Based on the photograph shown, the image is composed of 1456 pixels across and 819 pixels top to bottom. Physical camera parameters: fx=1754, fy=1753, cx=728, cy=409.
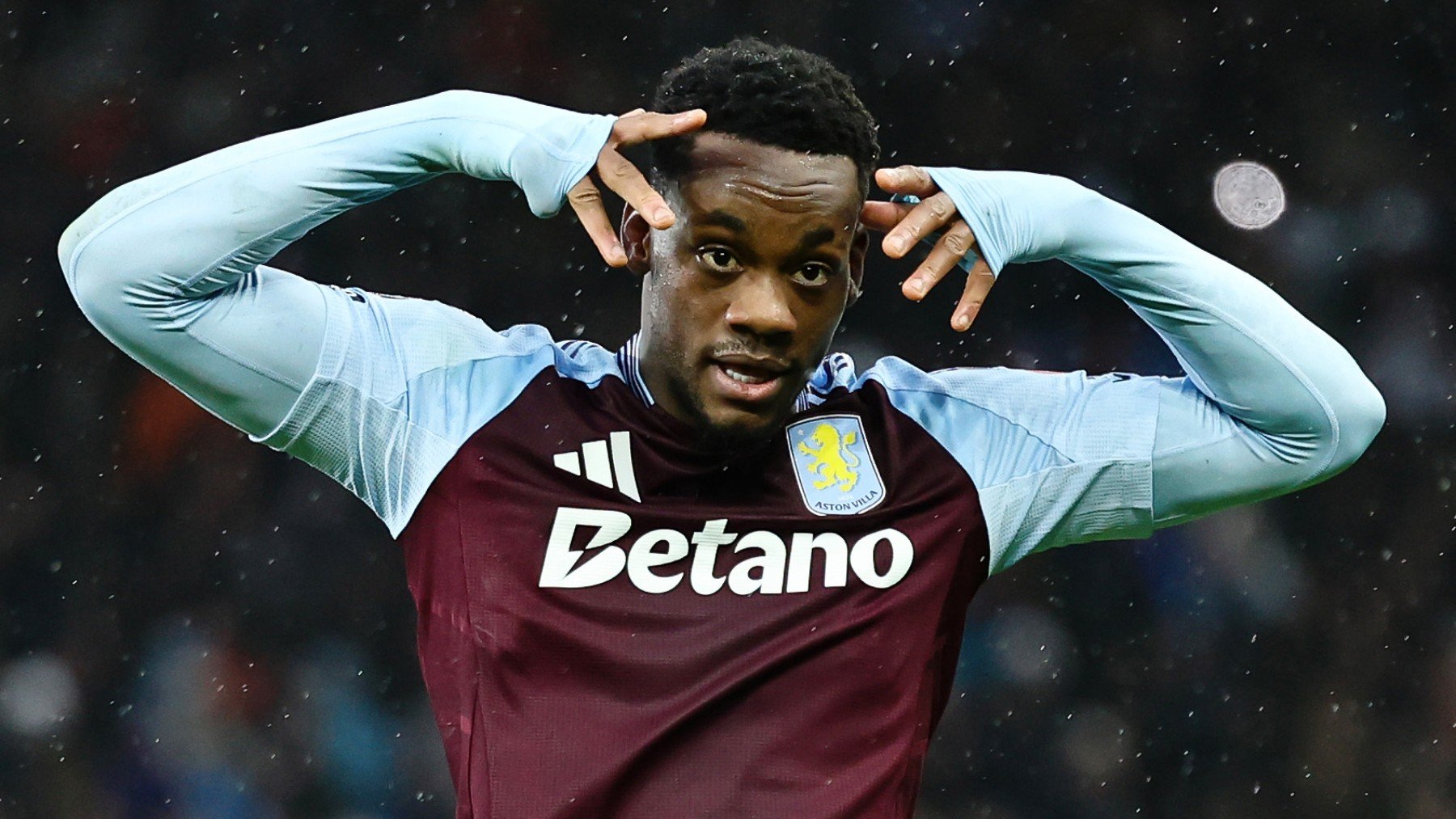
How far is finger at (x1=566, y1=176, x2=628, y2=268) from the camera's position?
1653 mm

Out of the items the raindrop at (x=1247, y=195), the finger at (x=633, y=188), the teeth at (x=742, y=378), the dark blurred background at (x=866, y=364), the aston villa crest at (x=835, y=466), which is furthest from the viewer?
the raindrop at (x=1247, y=195)

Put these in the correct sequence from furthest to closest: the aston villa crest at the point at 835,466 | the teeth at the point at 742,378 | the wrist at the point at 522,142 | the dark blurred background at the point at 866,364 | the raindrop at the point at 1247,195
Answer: the raindrop at the point at 1247,195 → the dark blurred background at the point at 866,364 → the aston villa crest at the point at 835,466 → the teeth at the point at 742,378 → the wrist at the point at 522,142

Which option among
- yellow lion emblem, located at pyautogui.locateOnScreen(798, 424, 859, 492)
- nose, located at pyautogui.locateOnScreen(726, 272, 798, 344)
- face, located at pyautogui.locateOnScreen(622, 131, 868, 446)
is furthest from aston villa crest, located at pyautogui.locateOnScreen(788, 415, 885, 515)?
nose, located at pyautogui.locateOnScreen(726, 272, 798, 344)

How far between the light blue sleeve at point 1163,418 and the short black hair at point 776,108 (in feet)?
0.54

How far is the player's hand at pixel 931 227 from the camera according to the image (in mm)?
1770

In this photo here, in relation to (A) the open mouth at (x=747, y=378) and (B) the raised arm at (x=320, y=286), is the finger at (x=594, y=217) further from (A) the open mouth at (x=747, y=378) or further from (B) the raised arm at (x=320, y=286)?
(A) the open mouth at (x=747, y=378)

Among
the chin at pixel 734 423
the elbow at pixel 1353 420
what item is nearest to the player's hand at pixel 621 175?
the chin at pixel 734 423

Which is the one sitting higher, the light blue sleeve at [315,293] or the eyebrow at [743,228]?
the eyebrow at [743,228]

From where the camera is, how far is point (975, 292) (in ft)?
5.92

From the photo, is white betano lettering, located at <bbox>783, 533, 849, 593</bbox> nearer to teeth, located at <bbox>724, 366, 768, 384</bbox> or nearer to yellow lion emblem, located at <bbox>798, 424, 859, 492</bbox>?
yellow lion emblem, located at <bbox>798, 424, 859, 492</bbox>

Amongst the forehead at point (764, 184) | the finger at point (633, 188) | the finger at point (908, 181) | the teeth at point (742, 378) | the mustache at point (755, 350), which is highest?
the finger at point (908, 181)

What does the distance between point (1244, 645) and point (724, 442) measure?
2.25 meters

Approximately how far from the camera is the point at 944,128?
3.96 metres

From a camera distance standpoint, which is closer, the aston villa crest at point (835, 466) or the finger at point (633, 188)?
the finger at point (633, 188)
